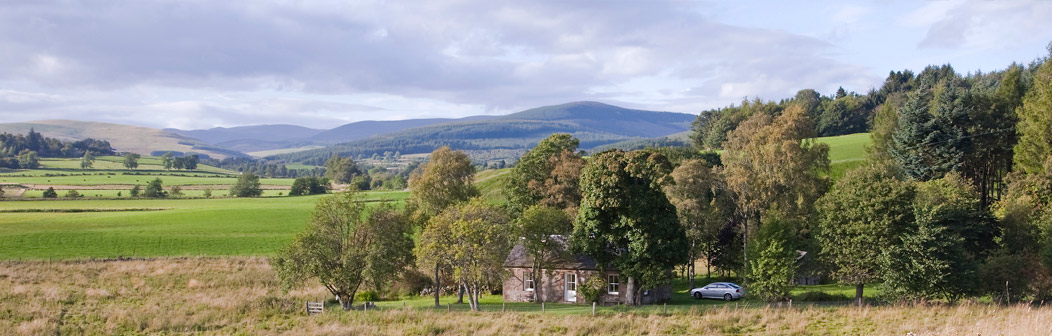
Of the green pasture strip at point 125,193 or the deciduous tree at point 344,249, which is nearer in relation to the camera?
the deciduous tree at point 344,249

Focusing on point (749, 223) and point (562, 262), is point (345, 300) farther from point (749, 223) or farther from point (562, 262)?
point (749, 223)

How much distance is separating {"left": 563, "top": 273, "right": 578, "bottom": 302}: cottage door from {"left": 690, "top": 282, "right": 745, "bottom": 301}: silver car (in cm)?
809

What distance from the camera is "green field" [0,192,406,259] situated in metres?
64.4

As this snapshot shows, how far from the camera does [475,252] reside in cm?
3969

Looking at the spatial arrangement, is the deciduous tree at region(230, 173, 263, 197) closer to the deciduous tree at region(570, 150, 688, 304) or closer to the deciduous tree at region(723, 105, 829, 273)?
the deciduous tree at region(570, 150, 688, 304)

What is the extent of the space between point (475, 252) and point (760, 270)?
52.4 ft

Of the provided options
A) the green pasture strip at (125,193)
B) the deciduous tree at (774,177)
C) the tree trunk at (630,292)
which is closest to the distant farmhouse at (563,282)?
the tree trunk at (630,292)

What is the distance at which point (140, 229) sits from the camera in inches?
2943

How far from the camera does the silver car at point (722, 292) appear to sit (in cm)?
4347

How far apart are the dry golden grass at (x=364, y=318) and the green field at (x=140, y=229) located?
15912 mm

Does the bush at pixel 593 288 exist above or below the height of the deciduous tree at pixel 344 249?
below

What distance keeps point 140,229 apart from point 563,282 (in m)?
53.4

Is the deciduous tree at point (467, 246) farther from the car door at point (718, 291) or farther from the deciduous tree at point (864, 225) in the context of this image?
the deciduous tree at point (864, 225)

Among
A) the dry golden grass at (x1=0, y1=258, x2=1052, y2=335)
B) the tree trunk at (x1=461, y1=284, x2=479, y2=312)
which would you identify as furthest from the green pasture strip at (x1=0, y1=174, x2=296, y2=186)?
the tree trunk at (x1=461, y1=284, x2=479, y2=312)
